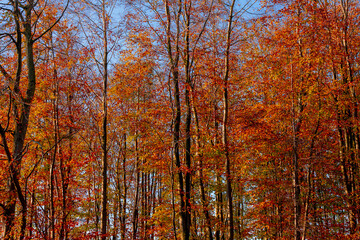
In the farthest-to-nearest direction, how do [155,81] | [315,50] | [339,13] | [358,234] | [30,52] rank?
[155,81] → [339,13] → [315,50] → [358,234] → [30,52]

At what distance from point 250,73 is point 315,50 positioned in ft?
13.3

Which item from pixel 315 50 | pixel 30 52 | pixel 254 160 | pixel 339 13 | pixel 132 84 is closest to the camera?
pixel 30 52

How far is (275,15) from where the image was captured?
1127 cm

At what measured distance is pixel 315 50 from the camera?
11164mm

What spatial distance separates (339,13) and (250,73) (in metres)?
5.18

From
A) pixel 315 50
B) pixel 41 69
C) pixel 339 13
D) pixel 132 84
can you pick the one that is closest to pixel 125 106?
pixel 132 84

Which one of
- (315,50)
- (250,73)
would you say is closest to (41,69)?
Answer: (250,73)

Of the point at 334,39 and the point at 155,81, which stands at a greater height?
the point at 155,81

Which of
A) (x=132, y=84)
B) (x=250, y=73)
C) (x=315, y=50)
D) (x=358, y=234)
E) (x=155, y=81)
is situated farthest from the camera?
(x=155, y=81)

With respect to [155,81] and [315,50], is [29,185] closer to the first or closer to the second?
[155,81]

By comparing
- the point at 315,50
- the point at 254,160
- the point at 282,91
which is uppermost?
the point at 315,50

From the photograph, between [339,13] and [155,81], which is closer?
[339,13]

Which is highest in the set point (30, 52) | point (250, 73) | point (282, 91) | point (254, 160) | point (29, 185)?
point (250, 73)

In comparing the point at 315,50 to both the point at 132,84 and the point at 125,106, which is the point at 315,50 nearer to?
the point at 132,84
